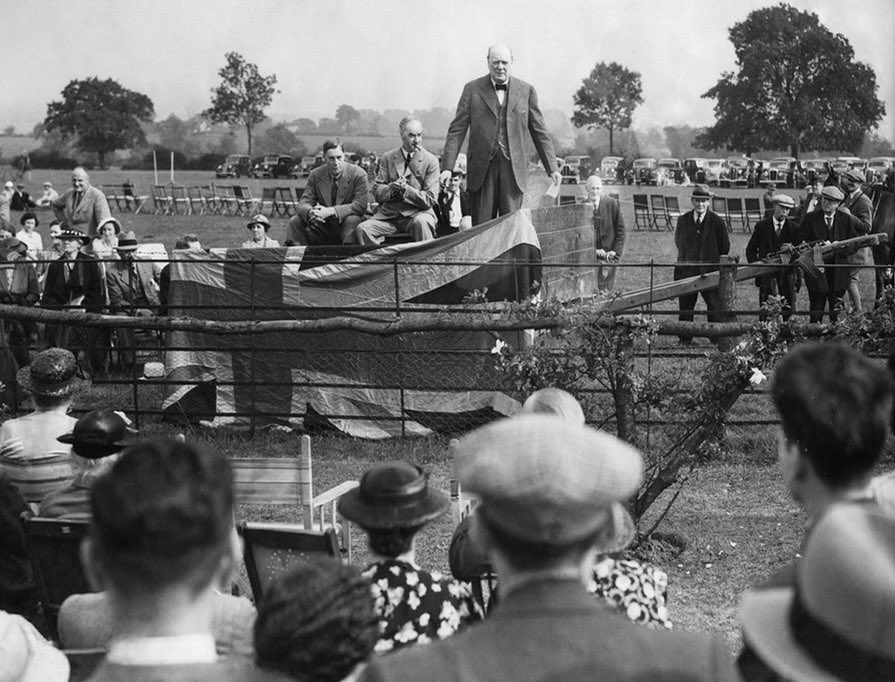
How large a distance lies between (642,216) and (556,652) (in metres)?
27.9

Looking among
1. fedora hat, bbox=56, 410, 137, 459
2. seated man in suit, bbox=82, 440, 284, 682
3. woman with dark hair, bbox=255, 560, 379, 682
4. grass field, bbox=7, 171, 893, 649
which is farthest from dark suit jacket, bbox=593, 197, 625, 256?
seated man in suit, bbox=82, 440, 284, 682

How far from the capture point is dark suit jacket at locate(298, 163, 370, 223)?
11016 millimetres

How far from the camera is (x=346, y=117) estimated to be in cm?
7288

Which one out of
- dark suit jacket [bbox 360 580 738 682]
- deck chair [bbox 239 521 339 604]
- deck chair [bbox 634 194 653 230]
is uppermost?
dark suit jacket [bbox 360 580 738 682]

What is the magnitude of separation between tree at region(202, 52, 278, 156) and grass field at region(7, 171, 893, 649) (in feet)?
211

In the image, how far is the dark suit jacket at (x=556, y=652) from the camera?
1.97 m

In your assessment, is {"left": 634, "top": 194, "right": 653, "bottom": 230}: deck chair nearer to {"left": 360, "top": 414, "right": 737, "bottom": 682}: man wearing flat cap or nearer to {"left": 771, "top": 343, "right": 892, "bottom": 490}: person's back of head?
{"left": 771, "top": 343, "right": 892, "bottom": 490}: person's back of head

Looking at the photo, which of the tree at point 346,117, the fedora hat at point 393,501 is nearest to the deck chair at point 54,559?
the fedora hat at point 393,501

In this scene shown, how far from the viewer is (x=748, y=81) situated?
63219 mm

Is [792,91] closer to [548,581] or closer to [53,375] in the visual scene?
[53,375]

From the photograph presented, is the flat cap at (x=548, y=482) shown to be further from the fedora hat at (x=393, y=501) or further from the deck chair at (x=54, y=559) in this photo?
→ the deck chair at (x=54, y=559)

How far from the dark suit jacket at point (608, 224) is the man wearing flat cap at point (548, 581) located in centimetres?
1163

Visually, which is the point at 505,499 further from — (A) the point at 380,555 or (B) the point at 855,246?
(B) the point at 855,246

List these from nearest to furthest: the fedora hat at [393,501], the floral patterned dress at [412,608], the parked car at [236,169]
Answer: the floral patterned dress at [412,608] → the fedora hat at [393,501] → the parked car at [236,169]
